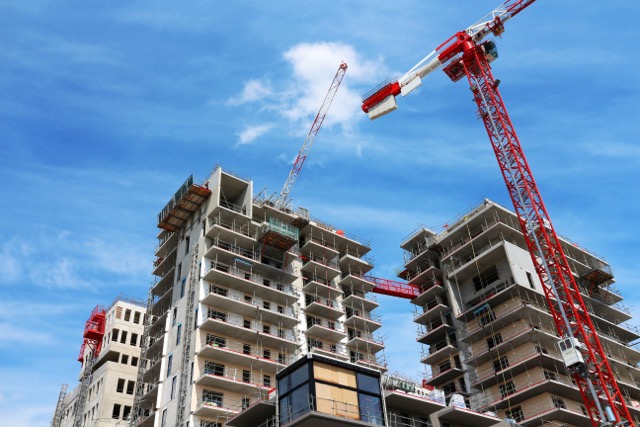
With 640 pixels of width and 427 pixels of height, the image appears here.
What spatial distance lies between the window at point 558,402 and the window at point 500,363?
698cm

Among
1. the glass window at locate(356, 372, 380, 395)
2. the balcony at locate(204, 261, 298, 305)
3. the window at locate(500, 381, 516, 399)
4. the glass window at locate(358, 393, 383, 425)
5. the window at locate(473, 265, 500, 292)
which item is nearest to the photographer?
the glass window at locate(358, 393, 383, 425)

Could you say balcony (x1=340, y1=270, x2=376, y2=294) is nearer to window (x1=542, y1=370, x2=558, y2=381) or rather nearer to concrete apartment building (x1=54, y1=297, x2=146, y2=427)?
window (x1=542, y1=370, x2=558, y2=381)

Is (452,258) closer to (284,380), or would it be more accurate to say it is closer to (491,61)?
(491,61)

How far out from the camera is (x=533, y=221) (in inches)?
3142

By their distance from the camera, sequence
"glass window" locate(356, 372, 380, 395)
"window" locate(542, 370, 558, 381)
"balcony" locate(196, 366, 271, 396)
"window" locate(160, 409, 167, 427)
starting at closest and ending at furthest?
"glass window" locate(356, 372, 380, 395), "balcony" locate(196, 366, 271, 396), "window" locate(160, 409, 167, 427), "window" locate(542, 370, 558, 381)

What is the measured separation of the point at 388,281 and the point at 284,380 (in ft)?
191

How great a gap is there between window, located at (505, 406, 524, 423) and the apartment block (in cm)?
12

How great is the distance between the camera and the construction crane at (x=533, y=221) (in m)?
67.7

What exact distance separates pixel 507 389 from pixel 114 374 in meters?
60.6

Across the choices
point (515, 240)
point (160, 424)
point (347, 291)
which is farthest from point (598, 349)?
point (160, 424)

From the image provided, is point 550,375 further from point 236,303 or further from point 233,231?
point 233,231

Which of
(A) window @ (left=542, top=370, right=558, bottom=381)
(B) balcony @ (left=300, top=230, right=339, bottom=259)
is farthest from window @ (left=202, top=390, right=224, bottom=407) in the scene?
(A) window @ (left=542, top=370, right=558, bottom=381)

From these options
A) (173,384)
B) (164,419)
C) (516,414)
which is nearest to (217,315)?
(173,384)

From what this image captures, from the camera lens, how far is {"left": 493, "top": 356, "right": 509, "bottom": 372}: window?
76.9 meters
